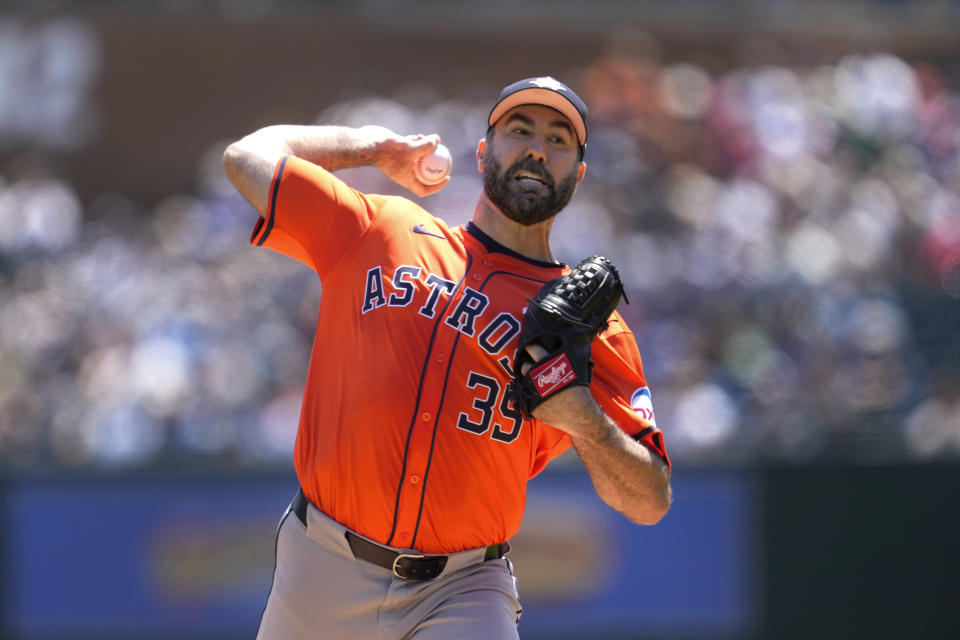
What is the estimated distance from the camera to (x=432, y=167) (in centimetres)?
328

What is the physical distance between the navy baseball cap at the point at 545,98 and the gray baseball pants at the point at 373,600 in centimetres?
115

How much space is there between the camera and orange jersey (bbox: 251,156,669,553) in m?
2.94

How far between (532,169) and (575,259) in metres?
5.87

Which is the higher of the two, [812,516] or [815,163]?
[815,163]

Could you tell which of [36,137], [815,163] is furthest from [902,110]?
[36,137]

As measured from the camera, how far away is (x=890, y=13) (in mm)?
12359

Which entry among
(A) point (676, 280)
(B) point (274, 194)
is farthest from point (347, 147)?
(A) point (676, 280)

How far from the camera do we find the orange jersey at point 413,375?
9.63ft

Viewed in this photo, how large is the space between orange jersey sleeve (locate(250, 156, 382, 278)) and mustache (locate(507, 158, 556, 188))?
39 centimetres

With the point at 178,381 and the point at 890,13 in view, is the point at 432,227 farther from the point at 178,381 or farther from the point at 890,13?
the point at 890,13

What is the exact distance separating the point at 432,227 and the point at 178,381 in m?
5.01

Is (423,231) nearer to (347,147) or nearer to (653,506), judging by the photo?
(347,147)

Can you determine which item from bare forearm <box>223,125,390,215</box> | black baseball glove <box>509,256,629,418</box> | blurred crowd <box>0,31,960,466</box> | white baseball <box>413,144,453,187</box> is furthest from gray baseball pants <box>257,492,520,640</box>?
blurred crowd <box>0,31,960,466</box>

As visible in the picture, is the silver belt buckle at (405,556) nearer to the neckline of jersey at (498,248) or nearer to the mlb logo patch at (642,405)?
the mlb logo patch at (642,405)
